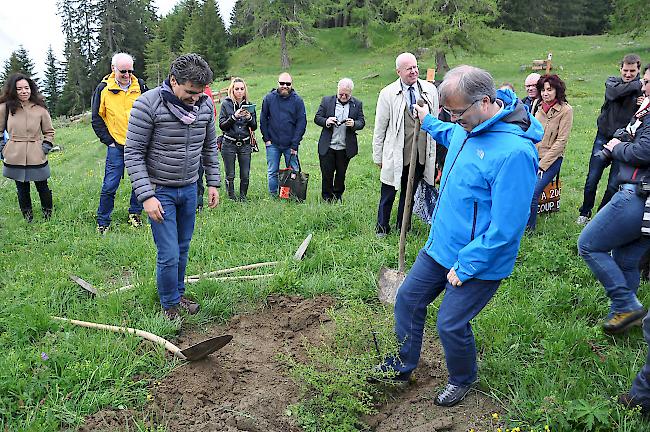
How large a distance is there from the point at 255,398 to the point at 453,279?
61.7 inches

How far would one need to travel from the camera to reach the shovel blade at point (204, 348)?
3.74m

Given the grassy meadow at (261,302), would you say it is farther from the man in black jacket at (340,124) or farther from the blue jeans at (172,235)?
the man in black jacket at (340,124)

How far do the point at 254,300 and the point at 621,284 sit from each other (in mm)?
3000

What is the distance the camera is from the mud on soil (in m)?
3.21

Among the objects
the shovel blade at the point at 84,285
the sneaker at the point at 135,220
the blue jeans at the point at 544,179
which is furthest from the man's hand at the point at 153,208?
the blue jeans at the point at 544,179

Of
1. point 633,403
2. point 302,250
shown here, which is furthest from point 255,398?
point 302,250

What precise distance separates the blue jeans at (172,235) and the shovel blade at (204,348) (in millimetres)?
719

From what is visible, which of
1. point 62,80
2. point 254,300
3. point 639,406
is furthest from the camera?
point 62,80

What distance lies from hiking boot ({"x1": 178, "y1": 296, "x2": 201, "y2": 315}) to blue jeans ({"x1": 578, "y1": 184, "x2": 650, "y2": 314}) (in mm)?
3147

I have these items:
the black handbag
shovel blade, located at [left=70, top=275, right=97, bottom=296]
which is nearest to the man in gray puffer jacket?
shovel blade, located at [left=70, top=275, right=97, bottom=296]

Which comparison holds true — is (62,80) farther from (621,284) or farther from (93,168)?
(621,284)

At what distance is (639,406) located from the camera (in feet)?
9.33

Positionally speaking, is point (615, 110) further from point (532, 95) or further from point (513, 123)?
point (513, 123)

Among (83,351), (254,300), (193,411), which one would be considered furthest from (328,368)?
(83,351)
